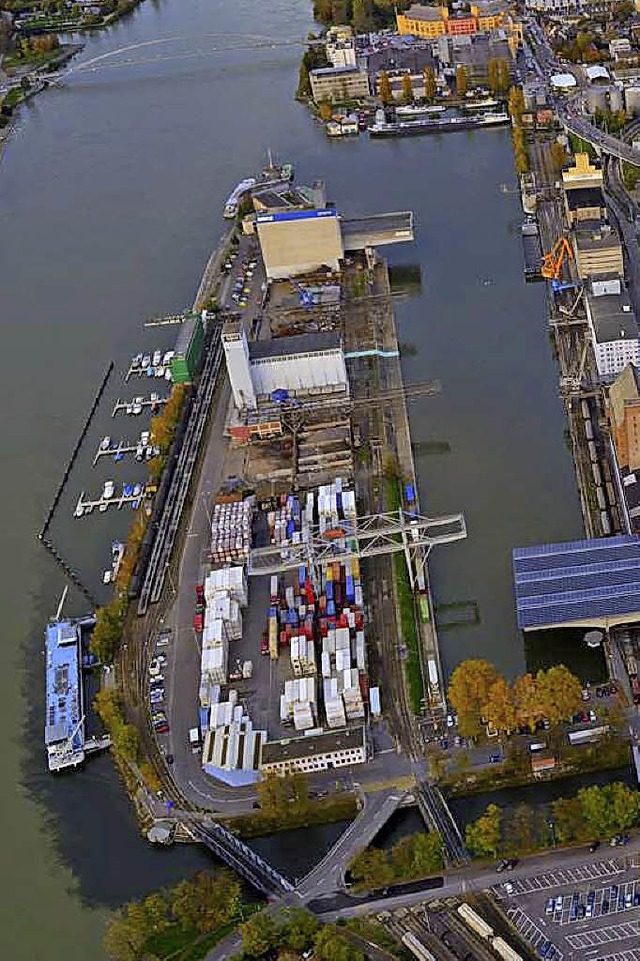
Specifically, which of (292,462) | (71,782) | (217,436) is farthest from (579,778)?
(217,436)

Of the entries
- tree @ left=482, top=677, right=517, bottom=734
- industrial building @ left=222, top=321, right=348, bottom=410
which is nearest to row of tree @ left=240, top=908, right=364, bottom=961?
tree @ left=482, top=677, right=517, bottom=734

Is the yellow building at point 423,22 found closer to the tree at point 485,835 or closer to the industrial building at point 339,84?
the industrial building at point 339,84

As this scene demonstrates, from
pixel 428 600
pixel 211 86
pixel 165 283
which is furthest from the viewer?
pixel 211 86

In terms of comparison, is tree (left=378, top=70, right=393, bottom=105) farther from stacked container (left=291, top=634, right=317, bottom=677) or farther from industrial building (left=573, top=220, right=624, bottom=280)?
stacked container (left=291, top=634, right=317, bottom=677)

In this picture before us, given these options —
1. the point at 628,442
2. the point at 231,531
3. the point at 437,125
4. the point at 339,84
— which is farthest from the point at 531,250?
the point at 339,84

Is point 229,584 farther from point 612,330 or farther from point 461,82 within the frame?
point 461,82

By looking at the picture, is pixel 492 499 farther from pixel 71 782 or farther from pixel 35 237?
pixel 35 237

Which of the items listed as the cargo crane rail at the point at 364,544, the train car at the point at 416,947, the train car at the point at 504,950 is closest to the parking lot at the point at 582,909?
the train car at the point at 504,950

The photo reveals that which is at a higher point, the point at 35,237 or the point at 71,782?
the point at 35,237
